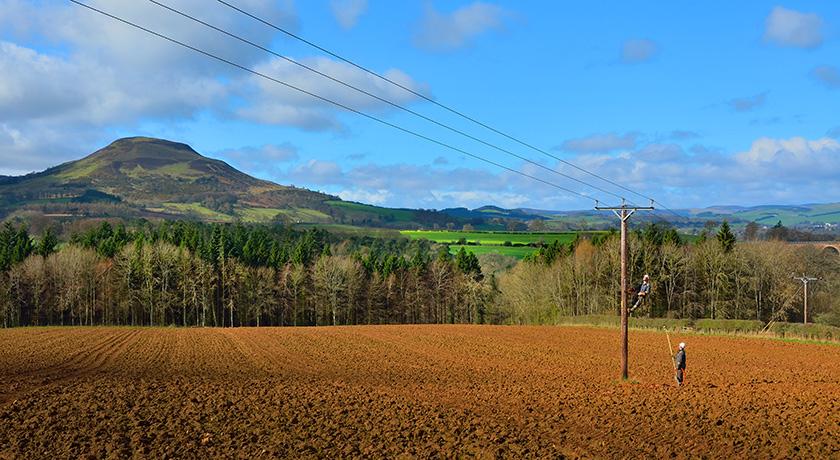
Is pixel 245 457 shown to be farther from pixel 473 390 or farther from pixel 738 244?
pixel 738 244

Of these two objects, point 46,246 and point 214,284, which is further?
point 214,284

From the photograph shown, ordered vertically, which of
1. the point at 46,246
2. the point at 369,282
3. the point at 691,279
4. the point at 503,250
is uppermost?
the point at 46,246

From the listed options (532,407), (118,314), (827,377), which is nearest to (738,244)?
(827,377)

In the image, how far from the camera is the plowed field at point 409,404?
712 inches

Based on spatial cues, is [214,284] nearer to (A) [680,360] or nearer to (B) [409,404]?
(B) [409,404]

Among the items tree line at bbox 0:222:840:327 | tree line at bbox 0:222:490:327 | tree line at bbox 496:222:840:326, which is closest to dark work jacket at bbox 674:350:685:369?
tree line at bbox 0:222:840:327

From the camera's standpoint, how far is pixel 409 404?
958 inches

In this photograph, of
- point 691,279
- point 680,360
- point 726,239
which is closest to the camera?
point 680,360

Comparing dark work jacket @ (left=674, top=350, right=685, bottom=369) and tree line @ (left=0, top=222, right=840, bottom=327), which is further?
tree line @ (left=0, top=222, right=840, bottom=327)

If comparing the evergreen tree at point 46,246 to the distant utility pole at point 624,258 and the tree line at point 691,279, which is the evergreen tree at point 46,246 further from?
the distant utility pole at point 624,258

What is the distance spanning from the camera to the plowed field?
18.1 meters

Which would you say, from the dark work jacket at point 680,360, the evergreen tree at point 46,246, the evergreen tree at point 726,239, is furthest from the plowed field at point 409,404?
the evergreen tree at point 46,246

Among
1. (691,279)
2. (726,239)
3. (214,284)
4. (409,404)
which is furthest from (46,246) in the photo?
(726,239)

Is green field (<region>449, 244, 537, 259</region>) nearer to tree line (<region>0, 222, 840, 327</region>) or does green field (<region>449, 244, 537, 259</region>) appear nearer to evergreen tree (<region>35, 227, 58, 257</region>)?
tree line (<region>0, 222, 840, 327</region>)
